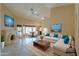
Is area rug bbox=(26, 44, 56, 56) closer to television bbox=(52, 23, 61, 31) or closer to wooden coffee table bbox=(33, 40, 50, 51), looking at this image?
wooden coffee table bbox=(33, 40, 50, 51)

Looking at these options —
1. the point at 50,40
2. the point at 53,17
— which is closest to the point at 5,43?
the point at 50,40

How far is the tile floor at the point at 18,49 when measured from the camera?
2.60 m

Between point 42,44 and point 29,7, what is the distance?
38.8 inches

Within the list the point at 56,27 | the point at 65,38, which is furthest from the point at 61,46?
the point at 56,27

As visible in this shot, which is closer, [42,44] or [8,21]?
[8,21]

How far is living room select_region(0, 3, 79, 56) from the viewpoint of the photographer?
8.40 feet

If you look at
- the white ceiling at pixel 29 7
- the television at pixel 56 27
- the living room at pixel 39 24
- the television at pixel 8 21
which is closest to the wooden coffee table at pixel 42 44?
the living room at pixel 39 24

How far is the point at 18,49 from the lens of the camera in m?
2.68

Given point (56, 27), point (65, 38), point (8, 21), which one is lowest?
point (65, 38)

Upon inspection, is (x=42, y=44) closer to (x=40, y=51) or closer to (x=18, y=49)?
(x=40, y=51)

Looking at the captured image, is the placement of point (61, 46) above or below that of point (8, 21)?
below

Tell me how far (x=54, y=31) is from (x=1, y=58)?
1.40 m

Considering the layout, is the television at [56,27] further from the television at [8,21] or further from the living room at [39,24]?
the television at [8,21]

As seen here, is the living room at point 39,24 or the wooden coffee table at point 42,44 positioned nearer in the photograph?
the living room at point 39,24
